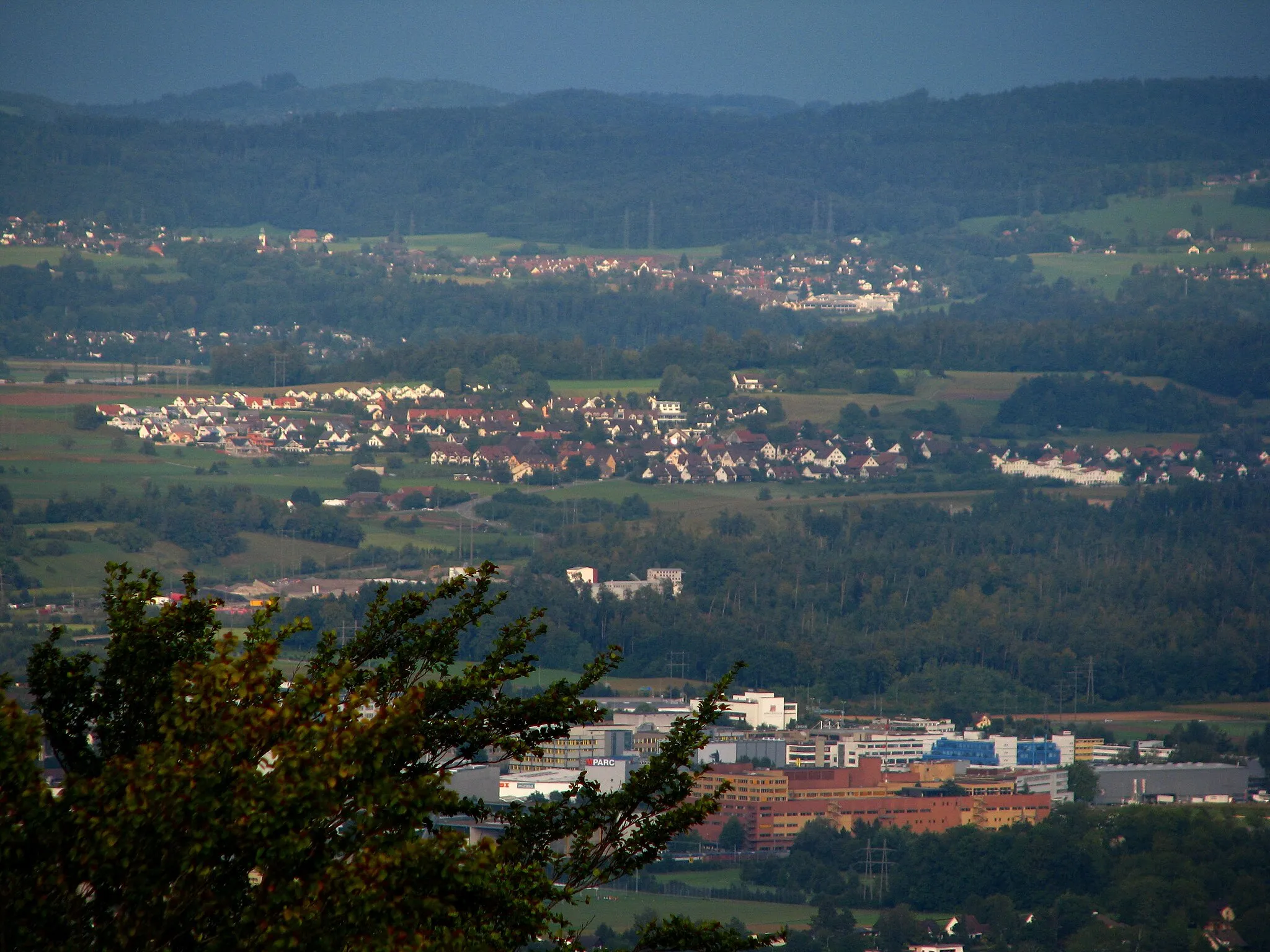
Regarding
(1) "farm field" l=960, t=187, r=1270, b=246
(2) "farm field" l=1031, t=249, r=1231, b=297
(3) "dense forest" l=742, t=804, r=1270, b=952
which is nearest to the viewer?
(3) "dense forest" l=742, t=804, r=1270, b=952

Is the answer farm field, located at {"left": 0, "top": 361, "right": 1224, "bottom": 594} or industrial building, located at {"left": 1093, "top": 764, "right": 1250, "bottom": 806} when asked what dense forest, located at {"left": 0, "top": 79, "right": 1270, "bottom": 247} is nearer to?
farm field, located at {"left": 0, "top": 361, "right": 1224, "bottom": 594}

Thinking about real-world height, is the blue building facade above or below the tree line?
below

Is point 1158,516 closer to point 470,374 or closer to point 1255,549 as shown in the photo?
point 1255,549

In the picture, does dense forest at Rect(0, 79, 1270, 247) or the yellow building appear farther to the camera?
dense forest at Rect(0, 79, 1270, 247)

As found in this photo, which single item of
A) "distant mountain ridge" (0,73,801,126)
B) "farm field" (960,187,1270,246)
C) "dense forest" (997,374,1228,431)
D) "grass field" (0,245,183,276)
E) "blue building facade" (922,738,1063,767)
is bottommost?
"blue building facade" (922,738,1063,767)

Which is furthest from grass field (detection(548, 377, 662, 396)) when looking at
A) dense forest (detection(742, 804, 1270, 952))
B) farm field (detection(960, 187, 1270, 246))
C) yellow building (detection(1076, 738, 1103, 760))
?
dense forest (detection(742, 804, 1270, 952))

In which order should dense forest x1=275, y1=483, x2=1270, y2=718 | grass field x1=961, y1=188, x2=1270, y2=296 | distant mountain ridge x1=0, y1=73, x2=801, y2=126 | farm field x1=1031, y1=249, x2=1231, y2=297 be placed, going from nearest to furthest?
1. dense forest x1=275, y1=483, x2=1270, y2=718
2. farm field x1=1031, y1=249, x2=1231, y2=297
3. grass field x1=961, y1=188, x2=1270, y2=296
4. distant mountain ridge x1=0, y1=73, x2=801, y2=126

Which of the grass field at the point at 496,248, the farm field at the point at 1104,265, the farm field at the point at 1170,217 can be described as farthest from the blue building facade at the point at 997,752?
the grass field at the point at 496,248

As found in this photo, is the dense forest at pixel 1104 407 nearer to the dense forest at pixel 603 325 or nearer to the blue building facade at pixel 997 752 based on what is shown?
the dense forest at pixel 603 325
